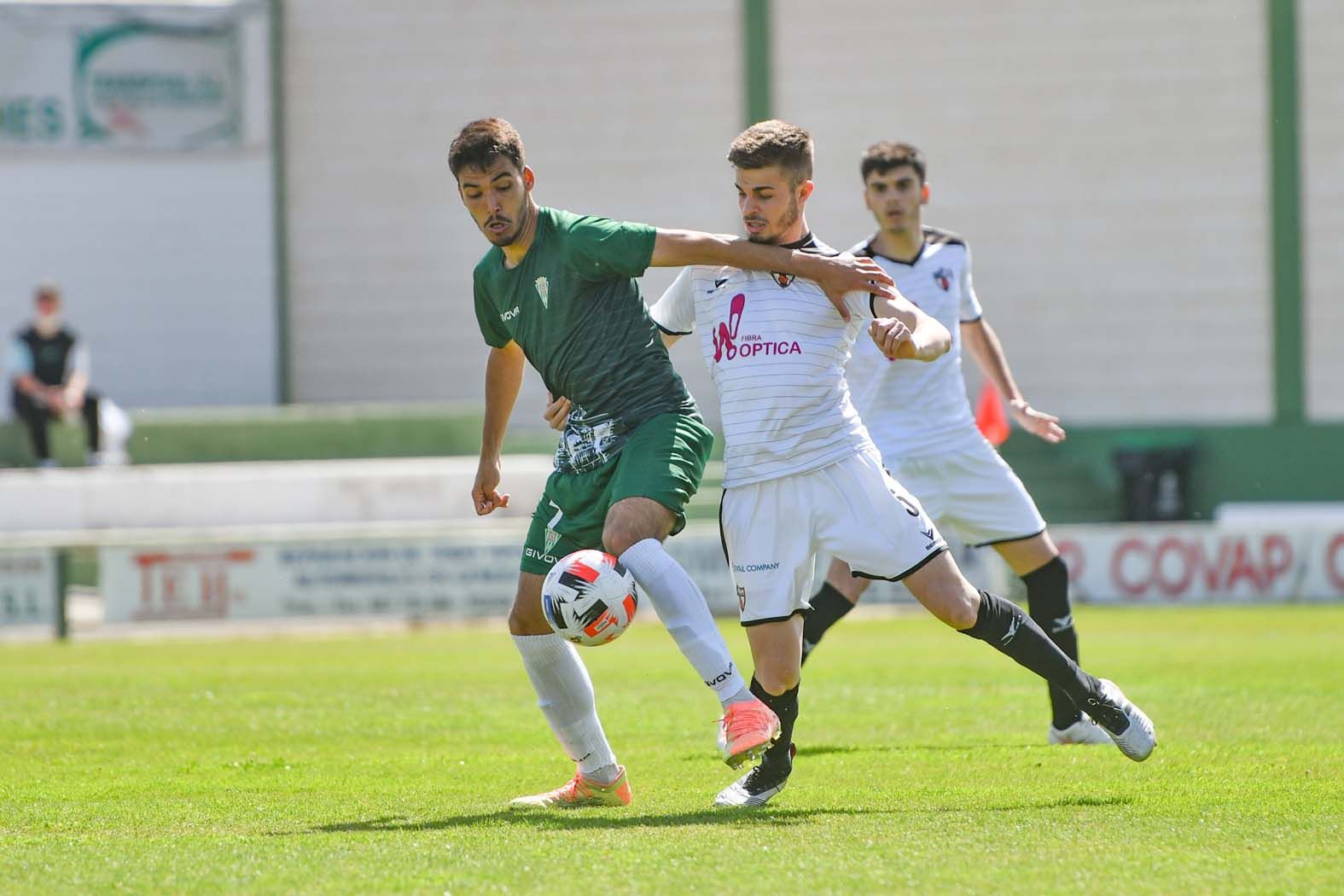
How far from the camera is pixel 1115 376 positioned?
2531 centimetres

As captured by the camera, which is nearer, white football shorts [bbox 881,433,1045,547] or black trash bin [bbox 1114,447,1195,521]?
white football shorts [bbox 881,433,1045,547]

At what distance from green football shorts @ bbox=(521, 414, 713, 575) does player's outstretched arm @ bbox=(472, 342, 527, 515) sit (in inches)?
13.5

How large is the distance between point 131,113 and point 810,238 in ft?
70.5

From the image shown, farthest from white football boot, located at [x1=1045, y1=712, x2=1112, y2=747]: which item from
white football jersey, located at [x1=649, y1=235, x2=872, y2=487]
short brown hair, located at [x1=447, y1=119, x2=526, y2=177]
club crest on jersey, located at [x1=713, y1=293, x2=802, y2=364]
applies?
short brown hair, located at [x1=447, y1=119, x2=526, y2=177]

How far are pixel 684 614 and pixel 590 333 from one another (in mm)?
942

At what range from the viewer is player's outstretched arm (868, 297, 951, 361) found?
558 centimetres

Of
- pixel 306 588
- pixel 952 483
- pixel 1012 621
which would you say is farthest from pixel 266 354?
pixel 1012 621

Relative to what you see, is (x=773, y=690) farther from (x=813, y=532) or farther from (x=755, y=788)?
Answer: (x=813, y=532)

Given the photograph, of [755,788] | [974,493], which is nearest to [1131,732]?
[755,788]

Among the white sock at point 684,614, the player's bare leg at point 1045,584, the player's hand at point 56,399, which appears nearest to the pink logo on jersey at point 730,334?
the white sock at point 684,614

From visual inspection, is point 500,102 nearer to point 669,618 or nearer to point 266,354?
point 266,354

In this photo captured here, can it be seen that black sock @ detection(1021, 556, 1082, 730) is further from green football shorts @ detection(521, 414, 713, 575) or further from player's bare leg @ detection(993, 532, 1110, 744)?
green football shorts @ detection(521, 414, 713, 575)

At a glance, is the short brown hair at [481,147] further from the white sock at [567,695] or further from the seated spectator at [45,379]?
the seated spectator at [45,379]

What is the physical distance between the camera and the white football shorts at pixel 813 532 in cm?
593
